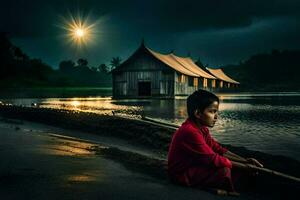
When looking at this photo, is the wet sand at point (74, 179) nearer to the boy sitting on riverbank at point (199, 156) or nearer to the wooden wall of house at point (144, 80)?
the boy sitting on riverbank at point (199, 156)

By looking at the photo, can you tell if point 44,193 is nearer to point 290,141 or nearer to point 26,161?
point 26,161

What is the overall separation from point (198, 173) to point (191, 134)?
445 mm

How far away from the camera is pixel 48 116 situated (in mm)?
14547

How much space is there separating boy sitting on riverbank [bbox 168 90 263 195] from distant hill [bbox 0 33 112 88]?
141 feet

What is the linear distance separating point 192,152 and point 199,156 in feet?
0.27

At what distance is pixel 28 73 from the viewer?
80688mm

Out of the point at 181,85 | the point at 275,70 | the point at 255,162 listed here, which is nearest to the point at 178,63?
the point at 181,85

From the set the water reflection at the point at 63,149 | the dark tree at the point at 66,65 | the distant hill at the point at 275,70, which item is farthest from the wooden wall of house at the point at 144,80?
the dark tree at the point at 66,65

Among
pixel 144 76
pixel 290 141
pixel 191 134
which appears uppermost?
pixel 144 76

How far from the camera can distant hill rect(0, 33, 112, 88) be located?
170 ft

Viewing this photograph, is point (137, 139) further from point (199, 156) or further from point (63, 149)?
point (199, 156)

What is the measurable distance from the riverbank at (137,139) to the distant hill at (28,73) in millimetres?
33065

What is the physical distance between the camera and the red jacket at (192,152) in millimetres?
3781

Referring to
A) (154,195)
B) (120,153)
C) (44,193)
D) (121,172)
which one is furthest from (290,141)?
(44,193)
